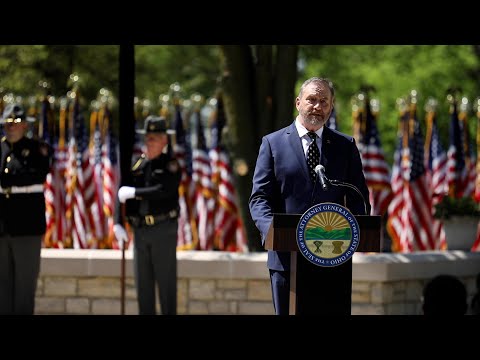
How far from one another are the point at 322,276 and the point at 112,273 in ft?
16.3

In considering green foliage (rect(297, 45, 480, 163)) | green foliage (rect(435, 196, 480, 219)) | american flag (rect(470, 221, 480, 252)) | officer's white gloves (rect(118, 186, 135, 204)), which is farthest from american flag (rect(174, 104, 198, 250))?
green foliage (rect(297, 45, 480, 163))

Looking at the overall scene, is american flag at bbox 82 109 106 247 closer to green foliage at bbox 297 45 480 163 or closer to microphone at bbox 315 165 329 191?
microphone at bbox 315 165 329 191

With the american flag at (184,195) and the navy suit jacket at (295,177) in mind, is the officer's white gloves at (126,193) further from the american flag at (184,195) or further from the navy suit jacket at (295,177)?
the american flag at (184,195)

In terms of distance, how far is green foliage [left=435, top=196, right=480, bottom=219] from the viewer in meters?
11.3

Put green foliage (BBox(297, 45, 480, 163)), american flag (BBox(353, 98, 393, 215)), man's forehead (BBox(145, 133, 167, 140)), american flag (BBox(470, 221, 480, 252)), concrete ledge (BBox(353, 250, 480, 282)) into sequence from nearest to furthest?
man's forehead (BBox(145, 133, 167, 140))
concrete ledge (BBox(353, 250, 480, 282))
american flag (BBox(470, 221, 480, 252))
american flag (BBox(353, 98, 393, 215))
green foliage (BBox(297, 45, 480, 163))

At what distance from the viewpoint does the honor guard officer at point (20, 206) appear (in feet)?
28.0

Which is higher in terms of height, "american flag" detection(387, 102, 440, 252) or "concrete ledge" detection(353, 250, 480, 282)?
"american flag" detection(387, 102, 440, 252)

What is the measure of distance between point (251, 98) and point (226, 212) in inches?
66.0

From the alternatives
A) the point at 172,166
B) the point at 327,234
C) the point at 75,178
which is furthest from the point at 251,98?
the point at 327,234

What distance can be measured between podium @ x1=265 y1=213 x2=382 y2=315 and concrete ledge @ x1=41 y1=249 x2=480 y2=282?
4.15m

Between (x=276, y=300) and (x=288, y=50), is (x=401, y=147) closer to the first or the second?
(x=288, y=50)

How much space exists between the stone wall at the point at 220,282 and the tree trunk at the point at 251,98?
54.7 inches

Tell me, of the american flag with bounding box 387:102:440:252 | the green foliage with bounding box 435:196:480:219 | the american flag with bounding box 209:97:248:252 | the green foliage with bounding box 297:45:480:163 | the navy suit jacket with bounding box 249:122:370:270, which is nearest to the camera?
the navy suit jacket with bounding box 249:122:370:270

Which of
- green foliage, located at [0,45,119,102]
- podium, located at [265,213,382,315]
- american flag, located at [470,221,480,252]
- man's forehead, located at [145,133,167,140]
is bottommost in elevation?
american flag, located at [470,221,480,252]
